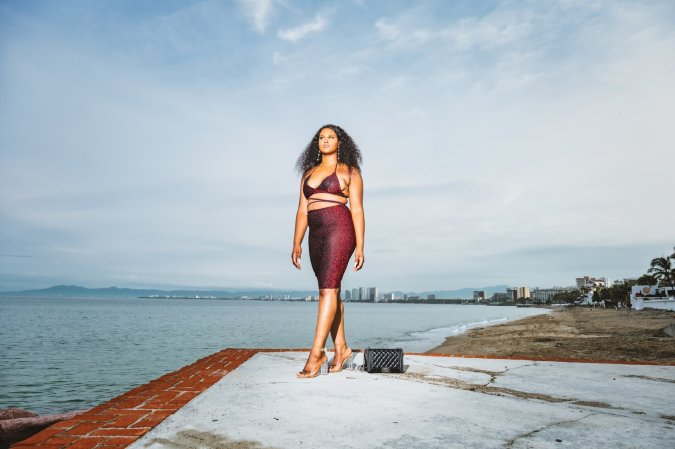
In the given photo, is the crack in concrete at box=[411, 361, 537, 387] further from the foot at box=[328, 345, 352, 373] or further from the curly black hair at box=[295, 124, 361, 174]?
the curly black hair at box=[295, 124, 361, 174]

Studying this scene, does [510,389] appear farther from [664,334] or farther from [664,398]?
[664,334]

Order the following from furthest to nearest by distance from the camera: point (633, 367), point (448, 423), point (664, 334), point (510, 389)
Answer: point (664, 334), point (633, 367), point (510, 389), point (448, 423)

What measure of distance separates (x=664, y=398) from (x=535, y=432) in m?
1.50

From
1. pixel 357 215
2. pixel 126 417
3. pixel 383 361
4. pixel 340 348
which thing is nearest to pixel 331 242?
pixel 357 215

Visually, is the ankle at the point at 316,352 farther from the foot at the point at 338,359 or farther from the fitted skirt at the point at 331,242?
the fitted skirt at the point at 331,242

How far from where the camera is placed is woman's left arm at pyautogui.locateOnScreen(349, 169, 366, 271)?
382 centimetres

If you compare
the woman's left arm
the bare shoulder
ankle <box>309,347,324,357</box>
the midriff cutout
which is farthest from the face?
ankle <box>309,347,324,357</box>

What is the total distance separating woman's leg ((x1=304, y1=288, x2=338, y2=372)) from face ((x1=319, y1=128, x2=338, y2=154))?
134cm

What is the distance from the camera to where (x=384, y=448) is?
179 centimetres

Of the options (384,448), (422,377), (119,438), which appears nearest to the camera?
(384,448)

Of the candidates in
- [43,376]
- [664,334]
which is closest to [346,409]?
[43,376]

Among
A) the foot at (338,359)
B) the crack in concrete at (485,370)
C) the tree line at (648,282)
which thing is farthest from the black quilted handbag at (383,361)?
the tree line at (648,282)

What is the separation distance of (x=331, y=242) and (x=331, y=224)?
0.17m

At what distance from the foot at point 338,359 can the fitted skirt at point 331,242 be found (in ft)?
2.15
